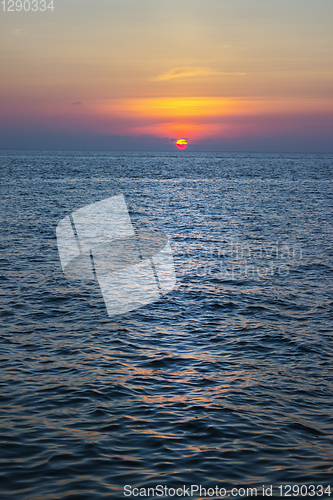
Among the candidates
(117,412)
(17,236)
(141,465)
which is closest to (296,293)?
(117,412)

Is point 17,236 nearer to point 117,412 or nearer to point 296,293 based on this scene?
point 296,293

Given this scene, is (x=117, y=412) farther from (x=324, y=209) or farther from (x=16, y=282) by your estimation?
(x=324, y=209)

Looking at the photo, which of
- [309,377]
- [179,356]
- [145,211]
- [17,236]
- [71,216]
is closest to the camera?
[309,377]

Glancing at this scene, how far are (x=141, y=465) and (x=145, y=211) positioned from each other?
4986 centimetres

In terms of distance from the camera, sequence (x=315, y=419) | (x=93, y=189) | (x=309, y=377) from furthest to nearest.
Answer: (x=93, y=189), (x=309, y=377), (x=315, y=419)

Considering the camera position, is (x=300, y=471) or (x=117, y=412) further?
(x=117, y=412)

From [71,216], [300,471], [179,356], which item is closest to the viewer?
[300,471]

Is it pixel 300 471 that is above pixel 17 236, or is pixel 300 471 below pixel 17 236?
below

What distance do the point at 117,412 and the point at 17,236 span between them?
27415 mm

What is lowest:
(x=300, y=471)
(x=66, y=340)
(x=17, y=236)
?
(x=300, y=471)

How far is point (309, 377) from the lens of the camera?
14.1 m

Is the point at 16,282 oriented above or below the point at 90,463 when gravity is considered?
above

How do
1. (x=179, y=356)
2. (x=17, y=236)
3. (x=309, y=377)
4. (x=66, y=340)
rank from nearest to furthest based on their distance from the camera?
(x=309, y=377), (x=179, y=356), (x=66, y=340), (x=17, y=236)

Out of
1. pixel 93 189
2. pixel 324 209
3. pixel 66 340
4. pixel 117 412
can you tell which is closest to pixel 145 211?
pixel 324 209
